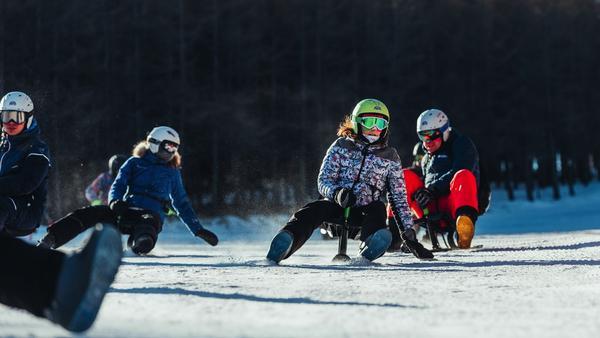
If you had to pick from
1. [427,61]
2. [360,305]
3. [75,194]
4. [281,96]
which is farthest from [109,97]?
[360,305]

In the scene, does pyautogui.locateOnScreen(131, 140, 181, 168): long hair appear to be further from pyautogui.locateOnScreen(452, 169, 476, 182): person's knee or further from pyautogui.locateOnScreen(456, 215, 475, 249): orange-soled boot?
pyautogui.locateOnScreen(456, 215, 475, 249): orange-soled boot

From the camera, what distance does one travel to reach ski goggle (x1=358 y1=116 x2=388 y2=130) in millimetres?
9250

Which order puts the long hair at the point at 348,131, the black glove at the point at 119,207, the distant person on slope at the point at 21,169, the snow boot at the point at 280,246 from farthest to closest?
the black glove at the point at 119,207, the long hair at the point at 348,131, the distant person on slope at the point at 21,169, the snow boot at the point at 280,246

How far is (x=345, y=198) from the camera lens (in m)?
A: 8.59

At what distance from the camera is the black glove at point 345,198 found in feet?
28.2

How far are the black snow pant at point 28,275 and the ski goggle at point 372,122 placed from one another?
538 cm

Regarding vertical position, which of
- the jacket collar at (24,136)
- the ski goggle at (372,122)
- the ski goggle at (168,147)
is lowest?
the ski goggle at (168,147)

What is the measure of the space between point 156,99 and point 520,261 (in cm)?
2564

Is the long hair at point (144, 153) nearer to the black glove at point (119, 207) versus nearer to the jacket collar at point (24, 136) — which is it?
the black glove at point (119, 207)

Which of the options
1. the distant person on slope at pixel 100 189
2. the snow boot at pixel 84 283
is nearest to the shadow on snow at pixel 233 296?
the snow boot at pixel 84 283

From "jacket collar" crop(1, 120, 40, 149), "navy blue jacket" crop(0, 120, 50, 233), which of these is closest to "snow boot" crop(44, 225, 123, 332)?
"navy blue jacket" crop(0, 120, 50, 233)

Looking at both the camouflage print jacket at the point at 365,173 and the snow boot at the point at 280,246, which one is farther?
the camouflage print jacket at the point at 365,173

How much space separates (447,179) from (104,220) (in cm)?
363

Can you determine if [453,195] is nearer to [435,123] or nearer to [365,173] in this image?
[435,123]
